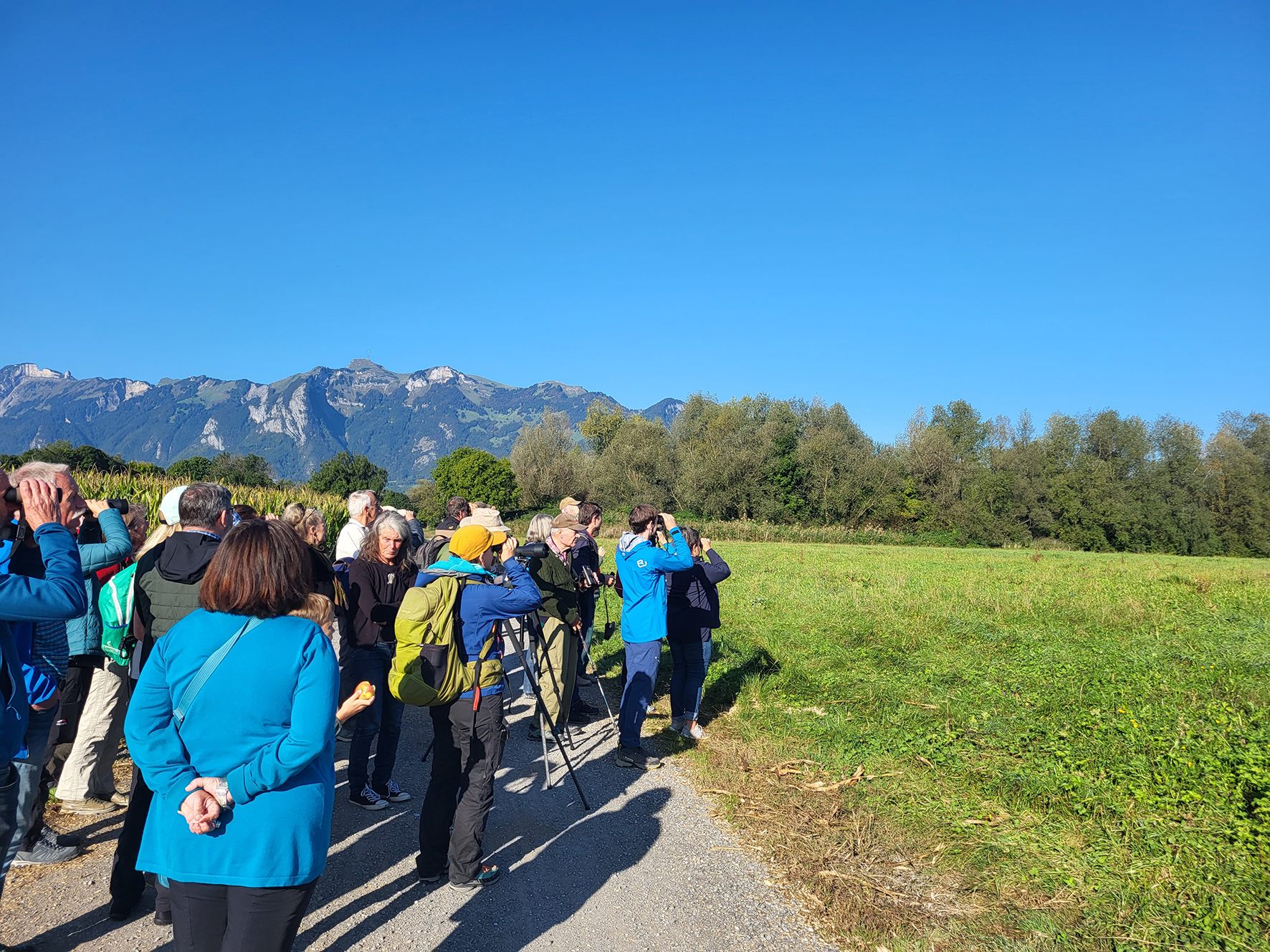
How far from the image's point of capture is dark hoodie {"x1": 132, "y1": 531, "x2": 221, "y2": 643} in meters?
4.46

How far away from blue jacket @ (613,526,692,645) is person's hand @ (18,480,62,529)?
444 cm

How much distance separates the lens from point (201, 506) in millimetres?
4648

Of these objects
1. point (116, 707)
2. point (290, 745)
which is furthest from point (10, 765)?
point (116, 707)

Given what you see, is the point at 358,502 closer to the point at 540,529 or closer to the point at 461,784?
the point at 540,529

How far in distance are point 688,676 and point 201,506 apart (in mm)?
4872

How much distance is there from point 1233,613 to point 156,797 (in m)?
15.0

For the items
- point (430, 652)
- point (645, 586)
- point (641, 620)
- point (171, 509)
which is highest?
point (171, 509)

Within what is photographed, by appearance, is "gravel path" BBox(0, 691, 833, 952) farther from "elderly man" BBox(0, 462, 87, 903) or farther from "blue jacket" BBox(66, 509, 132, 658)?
"blue jacket" BBox(66, 509, 132, 658)

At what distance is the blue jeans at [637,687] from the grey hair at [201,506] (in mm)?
3782

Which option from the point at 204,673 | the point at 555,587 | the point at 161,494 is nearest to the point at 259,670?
the point at 204,673

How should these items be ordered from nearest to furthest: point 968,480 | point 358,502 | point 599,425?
point 358,502, point 968,480, point 599,425

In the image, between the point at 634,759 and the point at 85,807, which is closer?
the point at 85,807

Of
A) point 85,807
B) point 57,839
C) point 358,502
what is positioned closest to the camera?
point 57,839

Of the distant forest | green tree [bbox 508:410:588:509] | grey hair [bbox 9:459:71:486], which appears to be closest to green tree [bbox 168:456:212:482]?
the distant forest
